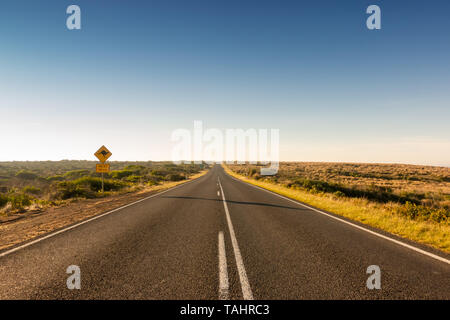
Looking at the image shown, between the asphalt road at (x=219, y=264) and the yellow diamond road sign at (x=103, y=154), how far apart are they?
952 cm

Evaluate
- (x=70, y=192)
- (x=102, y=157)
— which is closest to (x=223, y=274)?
(x=70, y=192)

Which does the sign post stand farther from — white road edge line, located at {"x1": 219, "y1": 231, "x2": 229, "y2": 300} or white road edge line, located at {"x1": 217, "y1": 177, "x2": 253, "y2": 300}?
white road edge line, located at {"x1": 219, "y1": 231, "x2": 229, "y2": 300}

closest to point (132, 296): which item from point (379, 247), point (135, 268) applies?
point (135, 268)

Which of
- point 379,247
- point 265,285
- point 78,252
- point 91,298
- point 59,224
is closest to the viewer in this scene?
point 91,298

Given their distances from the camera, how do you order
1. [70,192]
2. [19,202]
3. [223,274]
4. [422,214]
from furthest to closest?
[70,192] < [19,202] < [422,214] < [223,274]

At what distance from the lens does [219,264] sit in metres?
3.92

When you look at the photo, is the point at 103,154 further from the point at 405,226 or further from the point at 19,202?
the point at 405,226

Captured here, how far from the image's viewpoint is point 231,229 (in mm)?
6375

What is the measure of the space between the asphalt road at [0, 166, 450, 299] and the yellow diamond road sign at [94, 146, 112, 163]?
9.52 m

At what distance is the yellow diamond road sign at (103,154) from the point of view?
48.6 feet

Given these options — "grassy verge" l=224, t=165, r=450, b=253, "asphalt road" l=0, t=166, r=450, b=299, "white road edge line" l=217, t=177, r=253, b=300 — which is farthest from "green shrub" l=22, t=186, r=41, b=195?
"grassy verge" l=224, t=165, r=450, b=253

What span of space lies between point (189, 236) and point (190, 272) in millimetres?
2087

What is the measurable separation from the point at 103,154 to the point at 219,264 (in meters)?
14.1
